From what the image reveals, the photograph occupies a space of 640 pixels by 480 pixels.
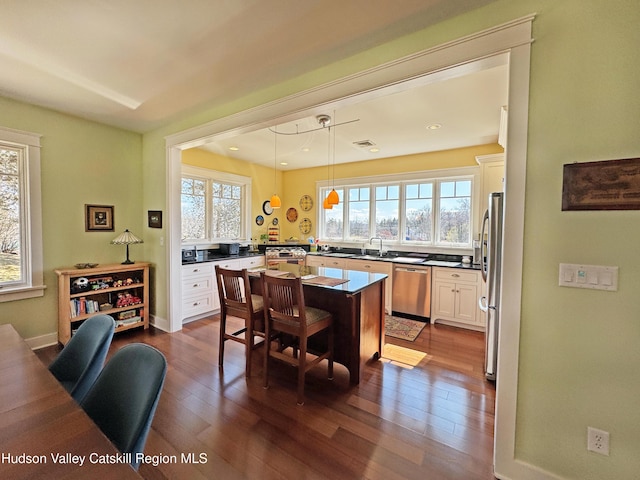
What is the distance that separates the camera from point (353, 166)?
5613mm

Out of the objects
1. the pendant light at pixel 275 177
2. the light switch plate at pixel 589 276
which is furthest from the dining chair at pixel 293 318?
the pendant light at pixel 275 177

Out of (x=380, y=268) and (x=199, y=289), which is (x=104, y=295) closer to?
(x=199, y=289)

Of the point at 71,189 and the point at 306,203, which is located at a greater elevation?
the point at 306,203

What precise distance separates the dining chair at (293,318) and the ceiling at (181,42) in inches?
67.5

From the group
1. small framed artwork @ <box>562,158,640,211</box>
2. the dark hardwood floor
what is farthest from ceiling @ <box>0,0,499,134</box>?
the dark hardwood floor

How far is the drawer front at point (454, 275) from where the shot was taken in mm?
3900

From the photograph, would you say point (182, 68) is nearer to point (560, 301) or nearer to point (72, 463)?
point (72, 463)

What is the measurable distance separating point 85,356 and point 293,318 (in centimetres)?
130

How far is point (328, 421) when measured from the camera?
2.07m

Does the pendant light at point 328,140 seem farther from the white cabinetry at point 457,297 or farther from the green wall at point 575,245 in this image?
the white cabinetry at point 457,297

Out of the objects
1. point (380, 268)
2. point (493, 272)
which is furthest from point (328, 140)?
point (493, 272)

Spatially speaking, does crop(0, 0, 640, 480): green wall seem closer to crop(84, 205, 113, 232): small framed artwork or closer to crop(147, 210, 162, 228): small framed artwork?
crop(147, 210, 162, 228): small framed artwork

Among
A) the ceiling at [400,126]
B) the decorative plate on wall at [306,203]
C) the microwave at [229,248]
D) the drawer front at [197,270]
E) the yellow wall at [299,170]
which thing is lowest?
the drawer front at [197,270]

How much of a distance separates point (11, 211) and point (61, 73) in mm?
1682
